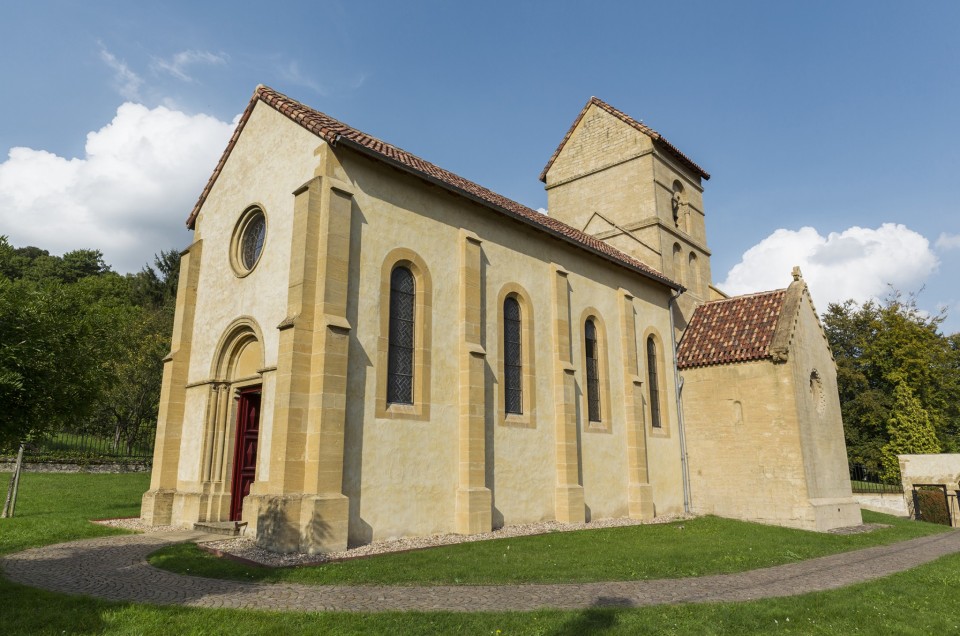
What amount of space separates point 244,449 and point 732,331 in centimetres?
1674

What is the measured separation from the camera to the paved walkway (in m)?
7.14

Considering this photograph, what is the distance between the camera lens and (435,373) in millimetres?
13492

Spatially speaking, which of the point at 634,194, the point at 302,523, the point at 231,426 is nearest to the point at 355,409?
the point at 302,523

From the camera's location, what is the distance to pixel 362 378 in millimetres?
12023

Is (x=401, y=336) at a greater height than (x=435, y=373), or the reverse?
(x=401, y=336)

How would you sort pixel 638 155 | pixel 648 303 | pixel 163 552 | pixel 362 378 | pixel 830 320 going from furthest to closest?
pixel 830 320 → pixel 638 155 → pixel 648 303 → pixel 362 378 → pixel 163 552

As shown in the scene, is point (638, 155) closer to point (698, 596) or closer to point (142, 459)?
point (698, 596)

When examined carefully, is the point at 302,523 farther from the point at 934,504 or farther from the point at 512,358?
the point at 934,504

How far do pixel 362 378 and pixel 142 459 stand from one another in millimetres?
19961

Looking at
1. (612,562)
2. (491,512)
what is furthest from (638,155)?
(612,562)

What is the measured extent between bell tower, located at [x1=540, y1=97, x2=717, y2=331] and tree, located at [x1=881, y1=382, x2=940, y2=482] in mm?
20139

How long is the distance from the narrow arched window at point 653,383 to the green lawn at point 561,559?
572cm

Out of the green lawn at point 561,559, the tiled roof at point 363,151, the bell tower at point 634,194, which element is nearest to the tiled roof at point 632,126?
the bell tower at point 634,194

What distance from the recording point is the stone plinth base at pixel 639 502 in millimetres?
18219
